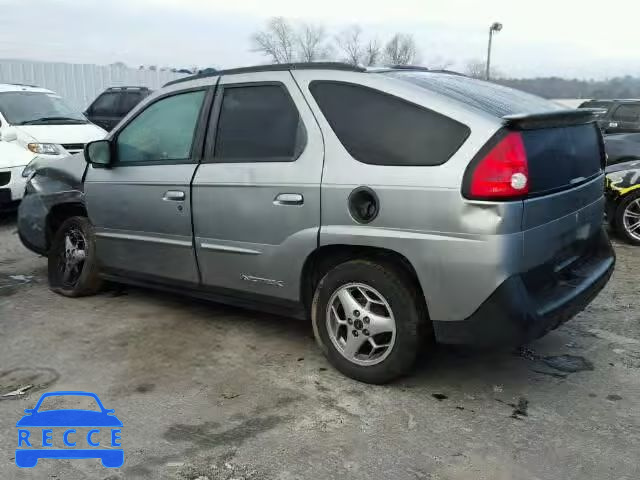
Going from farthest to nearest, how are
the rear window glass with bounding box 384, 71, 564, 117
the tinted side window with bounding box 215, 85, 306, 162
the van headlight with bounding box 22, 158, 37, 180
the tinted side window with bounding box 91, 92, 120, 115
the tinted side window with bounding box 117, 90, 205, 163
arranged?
the tinted side window with bounding box 91, 92, 120, 115, the van headlight with bounding box 22, 158, 37, 180, the tinted side window with bounding box 117, 90, 205, 163, the tinted side window with bounding box 215, 85, 306, 162, the rear window glass with bounding box 384, 71, 564, 117

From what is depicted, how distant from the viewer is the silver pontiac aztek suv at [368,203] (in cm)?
294

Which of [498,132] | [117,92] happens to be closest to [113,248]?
[498,132]

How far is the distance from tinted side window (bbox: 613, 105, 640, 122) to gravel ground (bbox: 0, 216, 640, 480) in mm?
9548

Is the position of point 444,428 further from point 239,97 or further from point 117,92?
point 117,92

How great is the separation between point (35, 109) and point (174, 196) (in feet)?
23.5

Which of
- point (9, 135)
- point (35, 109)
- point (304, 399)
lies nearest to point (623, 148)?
point (304, 399)

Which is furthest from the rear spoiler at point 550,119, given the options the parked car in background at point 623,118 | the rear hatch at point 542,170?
the parked car in background at point 623,118

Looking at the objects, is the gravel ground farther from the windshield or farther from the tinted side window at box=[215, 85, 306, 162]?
the windshield

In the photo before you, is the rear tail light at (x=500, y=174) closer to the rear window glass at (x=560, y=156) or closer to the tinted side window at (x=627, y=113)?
the rear window glass at (x=560, y=156)

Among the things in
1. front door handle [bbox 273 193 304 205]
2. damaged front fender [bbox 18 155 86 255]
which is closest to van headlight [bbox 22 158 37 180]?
damaged front fender [bbox 18 155 86 255]

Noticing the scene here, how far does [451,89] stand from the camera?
11.0 ft

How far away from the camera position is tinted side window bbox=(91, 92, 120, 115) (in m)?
15.4

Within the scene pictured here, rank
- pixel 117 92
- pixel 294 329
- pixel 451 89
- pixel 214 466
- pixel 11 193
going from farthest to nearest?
pixel 117 92 < pixel 11 193 < pixel 294 329 < pixel 451 89 < pixel 214 466

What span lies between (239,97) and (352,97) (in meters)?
0.89
